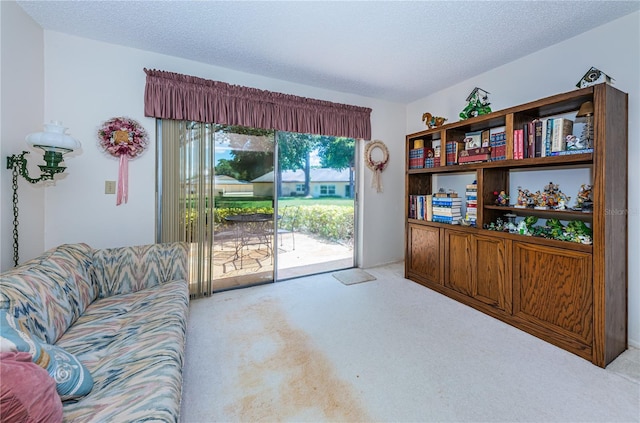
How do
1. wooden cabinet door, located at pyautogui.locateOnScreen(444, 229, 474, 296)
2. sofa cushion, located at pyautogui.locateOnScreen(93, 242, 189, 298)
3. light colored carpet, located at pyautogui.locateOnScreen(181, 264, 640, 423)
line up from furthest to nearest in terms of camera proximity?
wooden cabinet door, located at pyautogui.locateOnScreen(444, 229, 474, 296)
sofa cushion, located at pyautogui.locateOnScreen(93, 242, 189, 298)
light colored carpet, located at pyautogui.locateOnScreen(181, 264, 640, 423)

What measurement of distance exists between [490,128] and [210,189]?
3.10 metres

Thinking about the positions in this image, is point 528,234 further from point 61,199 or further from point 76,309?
point 61,199

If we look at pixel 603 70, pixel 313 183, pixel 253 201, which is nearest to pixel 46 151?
pixel 253 201

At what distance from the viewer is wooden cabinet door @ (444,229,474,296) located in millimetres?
2738

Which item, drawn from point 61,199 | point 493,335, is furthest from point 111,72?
point 493,335

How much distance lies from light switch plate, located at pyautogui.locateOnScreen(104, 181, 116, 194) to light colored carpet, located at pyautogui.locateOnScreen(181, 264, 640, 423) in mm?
1388

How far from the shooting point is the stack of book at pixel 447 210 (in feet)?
9.86

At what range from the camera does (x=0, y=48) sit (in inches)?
73.2

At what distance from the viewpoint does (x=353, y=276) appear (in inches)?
142

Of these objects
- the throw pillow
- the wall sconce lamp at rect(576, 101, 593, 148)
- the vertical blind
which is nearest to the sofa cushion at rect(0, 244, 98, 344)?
the throw pillow

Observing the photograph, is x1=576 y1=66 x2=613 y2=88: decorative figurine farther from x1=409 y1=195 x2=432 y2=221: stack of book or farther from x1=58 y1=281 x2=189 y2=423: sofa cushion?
x1=58 y1=281 x2=189 y2=423: sofa cushion

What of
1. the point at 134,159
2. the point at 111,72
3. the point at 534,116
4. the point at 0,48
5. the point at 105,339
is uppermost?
the point at 111,72

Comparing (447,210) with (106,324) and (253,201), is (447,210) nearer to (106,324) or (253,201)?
(253,201)

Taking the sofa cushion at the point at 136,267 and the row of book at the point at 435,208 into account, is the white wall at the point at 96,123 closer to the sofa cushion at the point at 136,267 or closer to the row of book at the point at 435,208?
the sofa cushion at the point at 136,267
